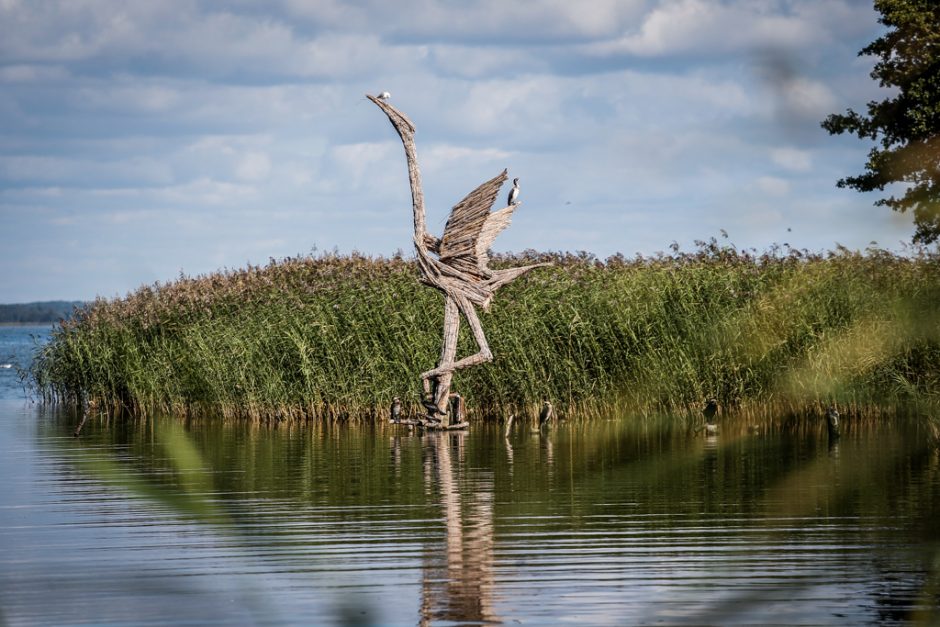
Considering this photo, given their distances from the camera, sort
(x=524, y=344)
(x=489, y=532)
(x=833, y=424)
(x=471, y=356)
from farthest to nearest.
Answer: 1. (x=524, y=344)
2. (x=833, y=424)
3. (x=471, y=356)
4. (x=489, y=532)

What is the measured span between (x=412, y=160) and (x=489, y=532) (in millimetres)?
6655

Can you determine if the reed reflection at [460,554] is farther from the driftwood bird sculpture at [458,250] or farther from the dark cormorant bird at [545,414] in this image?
the dark cormorant bird at [545,414]

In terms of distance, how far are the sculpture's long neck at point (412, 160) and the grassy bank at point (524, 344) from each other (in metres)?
3.67

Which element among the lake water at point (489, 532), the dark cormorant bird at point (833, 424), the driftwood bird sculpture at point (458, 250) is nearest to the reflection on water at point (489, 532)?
the lake water at point (489, 532)

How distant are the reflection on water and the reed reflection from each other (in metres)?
0.03

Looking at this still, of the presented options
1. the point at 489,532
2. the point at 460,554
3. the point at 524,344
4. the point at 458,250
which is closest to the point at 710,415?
the point at 524,344

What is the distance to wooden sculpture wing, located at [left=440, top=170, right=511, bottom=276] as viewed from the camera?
46.1 feet

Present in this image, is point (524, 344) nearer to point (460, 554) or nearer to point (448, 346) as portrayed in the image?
point (448, 346)

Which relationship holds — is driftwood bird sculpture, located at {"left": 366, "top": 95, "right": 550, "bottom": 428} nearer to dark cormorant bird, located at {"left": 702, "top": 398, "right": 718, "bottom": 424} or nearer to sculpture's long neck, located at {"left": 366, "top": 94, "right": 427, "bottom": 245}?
sculpture's long neck, located at {"left": 366, "top": 94, "right": 427, "bottom": 245}

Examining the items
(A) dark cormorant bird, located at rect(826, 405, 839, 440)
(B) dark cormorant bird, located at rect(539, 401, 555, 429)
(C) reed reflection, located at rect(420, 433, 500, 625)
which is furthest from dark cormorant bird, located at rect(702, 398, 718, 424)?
(C) reed reflection, located at rect(420, 433, 500, 625)

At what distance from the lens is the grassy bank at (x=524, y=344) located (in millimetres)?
17391

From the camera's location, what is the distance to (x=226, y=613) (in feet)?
19.3

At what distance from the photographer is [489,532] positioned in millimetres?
8758

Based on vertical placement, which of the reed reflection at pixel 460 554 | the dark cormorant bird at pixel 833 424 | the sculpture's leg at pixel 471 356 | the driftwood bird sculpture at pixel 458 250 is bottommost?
the reed reflection at pixel 460 554
